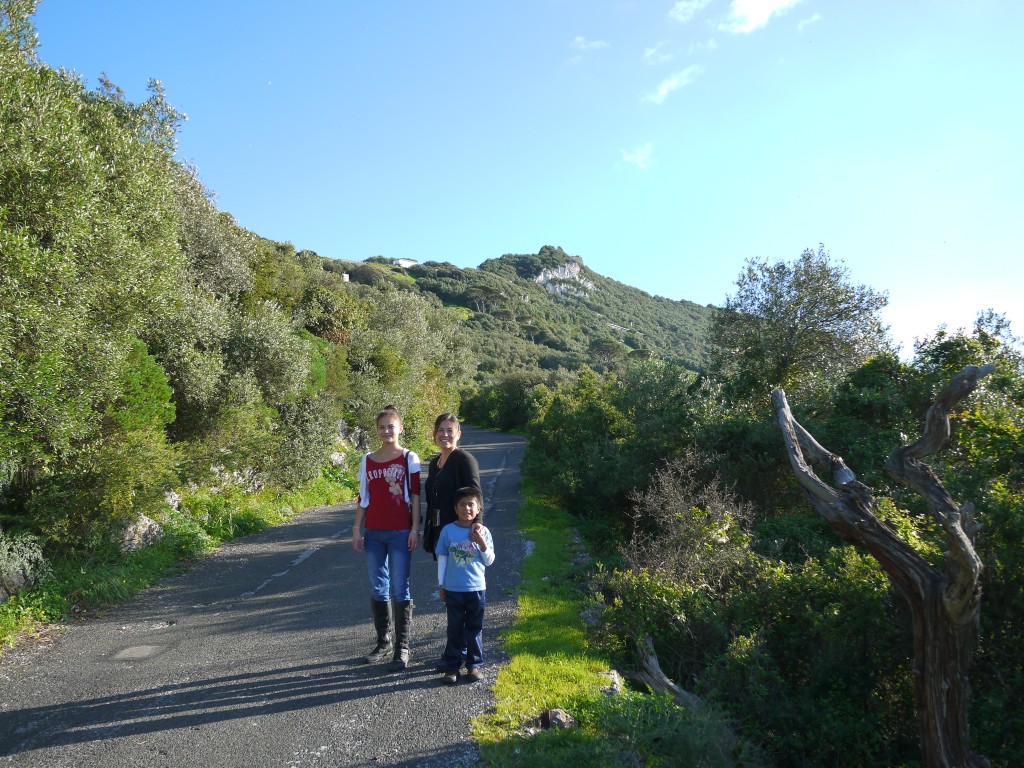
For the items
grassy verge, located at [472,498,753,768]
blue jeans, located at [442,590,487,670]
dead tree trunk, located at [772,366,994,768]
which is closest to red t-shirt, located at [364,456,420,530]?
blue jeans, located at [442,590,487,670]

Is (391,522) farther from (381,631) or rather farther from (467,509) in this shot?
(381,631)

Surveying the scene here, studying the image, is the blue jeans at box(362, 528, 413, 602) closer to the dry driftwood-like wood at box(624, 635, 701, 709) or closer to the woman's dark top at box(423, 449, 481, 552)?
the woman's dark top at box(423, 449, 481, 552)

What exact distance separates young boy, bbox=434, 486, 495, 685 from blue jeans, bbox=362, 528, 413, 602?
14.2 inches

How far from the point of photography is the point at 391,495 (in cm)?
509

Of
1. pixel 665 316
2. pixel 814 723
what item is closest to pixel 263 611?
pixel 814 723

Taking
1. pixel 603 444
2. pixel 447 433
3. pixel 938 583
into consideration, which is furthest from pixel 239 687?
pixel 603 444

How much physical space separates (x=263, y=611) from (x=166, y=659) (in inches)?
61.0

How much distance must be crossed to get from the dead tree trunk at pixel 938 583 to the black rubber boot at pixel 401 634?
371cm

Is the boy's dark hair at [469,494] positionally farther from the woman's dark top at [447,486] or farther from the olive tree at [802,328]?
the olive tree at [802,328]

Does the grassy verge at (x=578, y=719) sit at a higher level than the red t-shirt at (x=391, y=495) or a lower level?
lower

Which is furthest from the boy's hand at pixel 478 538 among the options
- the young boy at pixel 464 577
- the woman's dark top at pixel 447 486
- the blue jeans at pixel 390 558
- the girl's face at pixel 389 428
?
the girl's face at pixel 389 428

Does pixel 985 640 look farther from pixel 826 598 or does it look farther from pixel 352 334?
pixel 352 334

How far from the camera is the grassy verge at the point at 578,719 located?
3.75 metres

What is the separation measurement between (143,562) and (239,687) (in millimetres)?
4681
